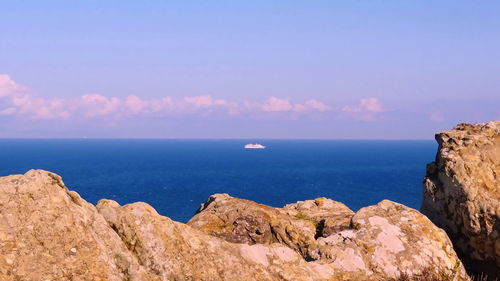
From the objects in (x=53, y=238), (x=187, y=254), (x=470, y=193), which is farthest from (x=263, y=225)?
(x=53, y=238)

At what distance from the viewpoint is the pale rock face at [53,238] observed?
7340mm

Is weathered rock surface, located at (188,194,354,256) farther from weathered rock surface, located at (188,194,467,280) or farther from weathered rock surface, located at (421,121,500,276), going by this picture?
weathered rock surface, located at (421,121,500,276)

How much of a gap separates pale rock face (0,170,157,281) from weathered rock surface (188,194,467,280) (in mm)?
4676

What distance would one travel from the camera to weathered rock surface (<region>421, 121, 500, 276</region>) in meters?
12.7

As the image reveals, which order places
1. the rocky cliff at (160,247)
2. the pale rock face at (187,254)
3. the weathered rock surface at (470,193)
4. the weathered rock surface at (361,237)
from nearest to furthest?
the rocky cliff at (160,247)
the pale rock face at (187,254)
the weathered rock surface at (361,237)
the weathered rock surface at (470,193)

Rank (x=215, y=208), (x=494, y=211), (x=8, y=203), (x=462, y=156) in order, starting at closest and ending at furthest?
(x=8, y=203) → (x=494, y=211) → (x=462, y=156) → (x=215, y=208)

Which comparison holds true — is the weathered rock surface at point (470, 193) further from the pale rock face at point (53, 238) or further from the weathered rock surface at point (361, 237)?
the pale rock face at point (53, 238)

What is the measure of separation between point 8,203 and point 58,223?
2.94 ft

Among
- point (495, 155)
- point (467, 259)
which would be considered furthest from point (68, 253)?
point (495, 155)

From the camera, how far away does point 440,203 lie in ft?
46.5

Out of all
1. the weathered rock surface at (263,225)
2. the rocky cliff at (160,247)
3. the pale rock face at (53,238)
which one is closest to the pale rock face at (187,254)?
the rocky cliff at (160,247)

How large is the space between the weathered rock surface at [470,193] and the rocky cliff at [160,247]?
1690 millimetres

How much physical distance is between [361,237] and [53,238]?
7.15m

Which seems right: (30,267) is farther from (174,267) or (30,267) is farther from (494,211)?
(494,211)
